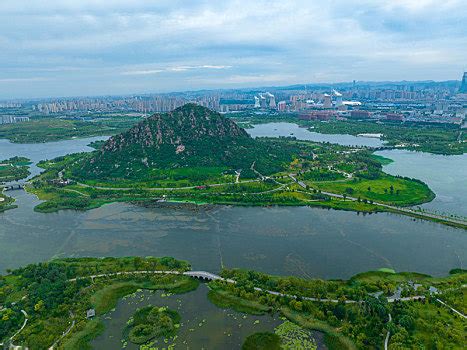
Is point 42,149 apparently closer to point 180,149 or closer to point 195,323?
point 180,149

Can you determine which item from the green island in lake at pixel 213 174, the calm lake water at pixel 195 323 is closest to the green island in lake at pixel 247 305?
the calm lake water at pixel 195 323

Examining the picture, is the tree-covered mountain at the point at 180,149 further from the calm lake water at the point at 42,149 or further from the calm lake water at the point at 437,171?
the calm lake water at the point at 42,149

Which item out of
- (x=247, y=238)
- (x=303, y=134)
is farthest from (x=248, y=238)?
(x=303, y=134)

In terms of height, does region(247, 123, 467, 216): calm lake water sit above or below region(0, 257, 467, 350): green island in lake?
above

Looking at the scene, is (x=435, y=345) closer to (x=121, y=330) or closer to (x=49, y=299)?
(x=121, y=330)

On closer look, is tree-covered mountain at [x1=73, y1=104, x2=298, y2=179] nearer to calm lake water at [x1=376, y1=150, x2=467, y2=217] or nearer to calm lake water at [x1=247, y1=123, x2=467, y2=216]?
calm lake water at [x1=376, y1=150, x2=467, y2=217]

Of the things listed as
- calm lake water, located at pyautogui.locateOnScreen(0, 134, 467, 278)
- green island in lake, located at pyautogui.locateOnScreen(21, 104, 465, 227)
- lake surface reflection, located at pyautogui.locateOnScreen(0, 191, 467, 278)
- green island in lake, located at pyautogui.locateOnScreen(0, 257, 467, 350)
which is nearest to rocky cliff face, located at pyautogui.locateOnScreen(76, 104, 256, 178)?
green island in lake, located at pyautogui.locateOnScreen(21, 104, 465, 227)
